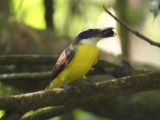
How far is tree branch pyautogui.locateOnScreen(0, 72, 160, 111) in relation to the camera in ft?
8.15

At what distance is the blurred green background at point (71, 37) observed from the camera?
4.64 metres

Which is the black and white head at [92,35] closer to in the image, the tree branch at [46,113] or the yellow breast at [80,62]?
the yellow breast at [80,62]

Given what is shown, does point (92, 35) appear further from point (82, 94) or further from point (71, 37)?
point (71, 37)

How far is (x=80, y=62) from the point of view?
3.54 metres

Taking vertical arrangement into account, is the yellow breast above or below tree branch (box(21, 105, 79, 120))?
above

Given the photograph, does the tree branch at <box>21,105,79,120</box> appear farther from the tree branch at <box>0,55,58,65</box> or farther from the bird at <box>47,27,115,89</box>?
the tree branch at <box>0,55,58,65</box>

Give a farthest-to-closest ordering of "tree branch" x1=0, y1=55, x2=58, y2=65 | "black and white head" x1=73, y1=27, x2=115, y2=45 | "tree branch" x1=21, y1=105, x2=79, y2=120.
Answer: "black and white head" x1=73, y1=27, x2=115, y2=45
"tree branch" x1=0, y1=55, x2=58, y2=65
"tree branch" x1=21, y1=105, x2=79, y2=120

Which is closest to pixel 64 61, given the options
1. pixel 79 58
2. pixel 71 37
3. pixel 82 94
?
pixel 79 58

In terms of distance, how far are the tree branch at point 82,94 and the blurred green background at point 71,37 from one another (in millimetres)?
1351

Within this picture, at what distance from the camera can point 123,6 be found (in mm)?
6004

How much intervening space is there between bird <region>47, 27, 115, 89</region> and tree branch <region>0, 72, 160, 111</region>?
0.53 meters

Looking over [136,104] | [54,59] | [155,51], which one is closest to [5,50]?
[54,59]

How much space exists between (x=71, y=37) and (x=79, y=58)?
2.44 metres

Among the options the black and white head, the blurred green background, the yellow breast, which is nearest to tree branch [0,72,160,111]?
the yellow breast
